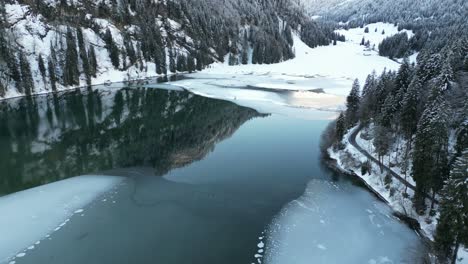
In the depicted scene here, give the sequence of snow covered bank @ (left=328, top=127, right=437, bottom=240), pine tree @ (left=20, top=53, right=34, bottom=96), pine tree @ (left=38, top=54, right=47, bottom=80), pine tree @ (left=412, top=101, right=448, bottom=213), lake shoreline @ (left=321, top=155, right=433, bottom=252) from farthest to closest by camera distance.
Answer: pine tree @ (left=38, top=54, right=47, bottom=80) → pine tree @ (left=20, top=53, right=34, bottom=96) → snow covered bank @ (left=328, top=127, right=437, bottom=240) → pine tree @ (left=412, top=101, right=448, bottom=213) → lake shoreline @ (left=321, top=155, right=433, bottom=252)

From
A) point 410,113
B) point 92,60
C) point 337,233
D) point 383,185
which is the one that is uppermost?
point 92,60

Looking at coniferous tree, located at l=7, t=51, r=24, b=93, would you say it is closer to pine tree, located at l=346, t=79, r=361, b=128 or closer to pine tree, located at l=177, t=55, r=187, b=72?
pine tree, located at l=177, t=55, r=187, b=72

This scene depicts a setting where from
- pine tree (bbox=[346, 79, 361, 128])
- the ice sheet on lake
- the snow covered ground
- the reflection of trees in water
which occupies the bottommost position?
the ice sheet on lake

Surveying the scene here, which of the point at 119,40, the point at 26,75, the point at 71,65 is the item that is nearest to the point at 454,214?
the point at 26,75

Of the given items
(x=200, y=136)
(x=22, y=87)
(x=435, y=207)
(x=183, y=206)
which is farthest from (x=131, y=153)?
(x=22, y=87)

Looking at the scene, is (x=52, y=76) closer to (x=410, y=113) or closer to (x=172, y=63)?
(x=172, y=63)

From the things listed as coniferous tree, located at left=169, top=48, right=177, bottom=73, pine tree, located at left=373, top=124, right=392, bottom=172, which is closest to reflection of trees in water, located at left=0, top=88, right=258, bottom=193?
pine tree, located at left=373, top=124, right=392, bottom=172
